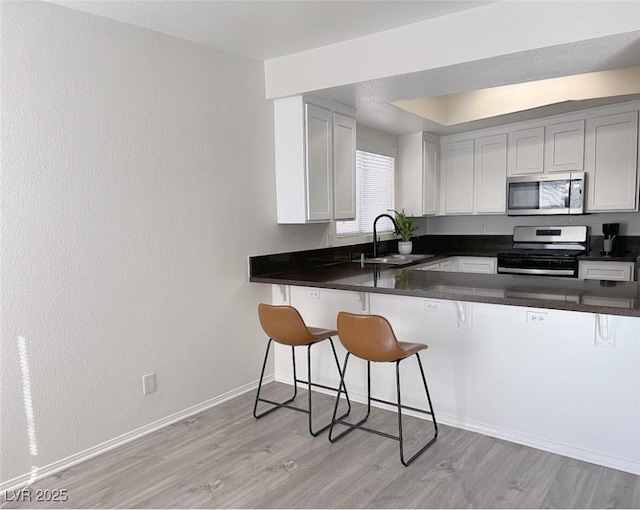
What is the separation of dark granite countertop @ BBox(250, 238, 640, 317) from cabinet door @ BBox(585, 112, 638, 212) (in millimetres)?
580

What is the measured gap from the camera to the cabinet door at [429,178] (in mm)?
5242

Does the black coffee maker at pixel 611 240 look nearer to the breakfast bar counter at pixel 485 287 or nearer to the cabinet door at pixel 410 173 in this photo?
the cabinet door at pixel 410 173

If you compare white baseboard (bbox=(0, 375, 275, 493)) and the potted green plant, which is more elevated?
the potted green plant

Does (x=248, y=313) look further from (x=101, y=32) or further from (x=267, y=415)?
(x=101, y=32)

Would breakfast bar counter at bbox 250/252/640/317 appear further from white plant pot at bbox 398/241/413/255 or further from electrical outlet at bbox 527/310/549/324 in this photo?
white plant pot at bbox 398/241/413/255

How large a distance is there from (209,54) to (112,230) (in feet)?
4.57

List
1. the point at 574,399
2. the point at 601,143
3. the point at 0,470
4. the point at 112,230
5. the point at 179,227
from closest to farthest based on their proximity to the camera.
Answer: the point at 0,470 → the point at 574,399 → the point at 112,230 → the point at 179,227 → the point at 601,143

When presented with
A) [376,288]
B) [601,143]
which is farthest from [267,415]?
[601,143]

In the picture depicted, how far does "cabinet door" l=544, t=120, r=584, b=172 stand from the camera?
181 inches

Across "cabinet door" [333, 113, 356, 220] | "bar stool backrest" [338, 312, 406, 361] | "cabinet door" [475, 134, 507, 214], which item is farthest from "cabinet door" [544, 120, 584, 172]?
"bar stool backrest" [338, 312, 406, 361]

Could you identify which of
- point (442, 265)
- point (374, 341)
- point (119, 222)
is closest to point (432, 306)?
point (374, 341)

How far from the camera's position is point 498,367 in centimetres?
278

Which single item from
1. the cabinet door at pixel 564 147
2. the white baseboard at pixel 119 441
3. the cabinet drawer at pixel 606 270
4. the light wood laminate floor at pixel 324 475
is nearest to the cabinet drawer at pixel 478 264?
the cabinet drawer at pixel 606 270

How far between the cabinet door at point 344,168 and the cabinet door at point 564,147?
213 cm
